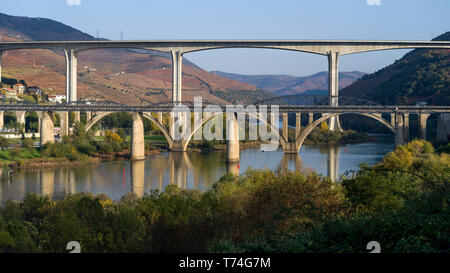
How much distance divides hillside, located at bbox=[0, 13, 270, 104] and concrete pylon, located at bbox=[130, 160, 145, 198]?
37.2 m

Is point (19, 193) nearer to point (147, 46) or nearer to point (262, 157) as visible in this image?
point (262, 157)

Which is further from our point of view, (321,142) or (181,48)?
(321,142)

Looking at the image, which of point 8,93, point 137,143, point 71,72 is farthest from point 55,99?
point 137,143

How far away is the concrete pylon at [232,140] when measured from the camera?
29875 mm

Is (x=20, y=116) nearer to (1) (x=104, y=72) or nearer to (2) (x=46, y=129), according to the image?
(2) (x=46, y=129)

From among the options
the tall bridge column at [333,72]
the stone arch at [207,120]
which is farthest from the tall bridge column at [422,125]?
the stone arch at [207,120]

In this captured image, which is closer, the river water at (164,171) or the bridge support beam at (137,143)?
the river water at (164,171)

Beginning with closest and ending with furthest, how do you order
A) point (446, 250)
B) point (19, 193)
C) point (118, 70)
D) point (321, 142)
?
point (446, 250), point (19, 193), point (321, 142), point (118, 70)

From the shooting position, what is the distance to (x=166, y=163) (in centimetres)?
2847

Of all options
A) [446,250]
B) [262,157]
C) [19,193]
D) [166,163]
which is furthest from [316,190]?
[262,157]

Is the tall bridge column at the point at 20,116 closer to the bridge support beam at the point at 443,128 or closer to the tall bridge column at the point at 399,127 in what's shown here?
the tall bridge column at the point at 399,127

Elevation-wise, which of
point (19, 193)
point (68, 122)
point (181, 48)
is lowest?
point (19, 193)

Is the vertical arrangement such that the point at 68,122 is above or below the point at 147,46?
below
